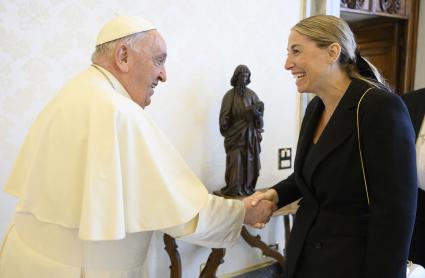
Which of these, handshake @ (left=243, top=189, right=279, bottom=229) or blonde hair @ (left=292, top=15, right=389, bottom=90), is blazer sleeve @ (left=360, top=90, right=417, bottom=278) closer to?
blonde hair @ (left=292, top=15, right=389, bottom=90)

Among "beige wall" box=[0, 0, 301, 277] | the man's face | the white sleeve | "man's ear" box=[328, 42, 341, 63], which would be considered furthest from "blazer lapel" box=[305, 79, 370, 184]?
"beige wall" box=[0, 0, 301, 277]

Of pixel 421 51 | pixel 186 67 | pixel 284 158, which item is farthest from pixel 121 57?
pixel 421 51

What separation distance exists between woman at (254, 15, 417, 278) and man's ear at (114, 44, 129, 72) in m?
0.59

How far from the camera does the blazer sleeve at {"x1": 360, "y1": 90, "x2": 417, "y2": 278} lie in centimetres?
110

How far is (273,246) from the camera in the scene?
3162mm

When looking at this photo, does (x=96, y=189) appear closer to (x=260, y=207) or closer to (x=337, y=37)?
(x=260, y=207)

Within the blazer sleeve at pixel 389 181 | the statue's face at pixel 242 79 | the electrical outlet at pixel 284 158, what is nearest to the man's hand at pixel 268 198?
the blazer sleeve at pixel 389 181

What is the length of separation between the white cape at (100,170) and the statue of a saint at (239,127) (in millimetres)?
1185

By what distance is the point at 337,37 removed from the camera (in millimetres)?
1299

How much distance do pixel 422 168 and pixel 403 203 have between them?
76cm

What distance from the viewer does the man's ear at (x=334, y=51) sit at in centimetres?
129

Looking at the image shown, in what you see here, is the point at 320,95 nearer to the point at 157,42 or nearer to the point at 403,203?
the point at 403,203

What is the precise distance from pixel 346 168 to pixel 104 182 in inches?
29.6

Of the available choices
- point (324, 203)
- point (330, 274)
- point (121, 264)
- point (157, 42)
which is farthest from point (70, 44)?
point (330, 274)
